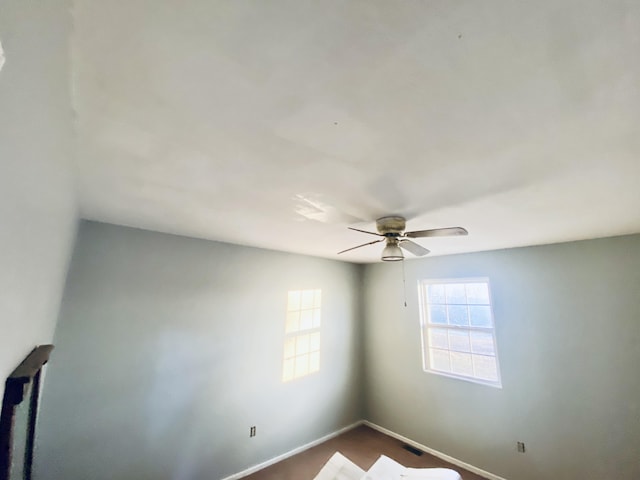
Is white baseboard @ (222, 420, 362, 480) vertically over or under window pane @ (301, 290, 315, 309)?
under

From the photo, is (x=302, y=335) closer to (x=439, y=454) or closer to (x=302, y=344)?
(x=302, y=344)

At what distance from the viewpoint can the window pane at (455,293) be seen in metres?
4.04

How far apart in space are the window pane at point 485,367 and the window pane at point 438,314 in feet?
2.05

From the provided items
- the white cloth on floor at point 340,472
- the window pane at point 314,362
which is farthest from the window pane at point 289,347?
the white cloth on floor at point 340,472

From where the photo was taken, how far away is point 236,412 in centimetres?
330

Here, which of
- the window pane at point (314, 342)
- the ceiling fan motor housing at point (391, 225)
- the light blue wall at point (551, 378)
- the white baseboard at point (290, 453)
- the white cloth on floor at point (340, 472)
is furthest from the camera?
the window pane at point (314, 342)

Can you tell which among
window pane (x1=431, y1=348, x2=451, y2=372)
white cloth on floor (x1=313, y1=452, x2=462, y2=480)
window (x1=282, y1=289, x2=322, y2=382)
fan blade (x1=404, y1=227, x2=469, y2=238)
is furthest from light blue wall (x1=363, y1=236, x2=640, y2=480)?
fan blade (x1=404, y1=227, x2=469, y2=238)

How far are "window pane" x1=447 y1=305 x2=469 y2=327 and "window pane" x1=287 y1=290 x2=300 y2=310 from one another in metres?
2.34

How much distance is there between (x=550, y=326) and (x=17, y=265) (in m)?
4.48

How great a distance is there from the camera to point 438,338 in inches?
165

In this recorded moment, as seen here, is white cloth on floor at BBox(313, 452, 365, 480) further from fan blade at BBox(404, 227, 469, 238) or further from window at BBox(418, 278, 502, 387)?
fan blade at BBox(404, 227, 469, 238)

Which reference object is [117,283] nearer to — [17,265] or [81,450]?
[81,450]

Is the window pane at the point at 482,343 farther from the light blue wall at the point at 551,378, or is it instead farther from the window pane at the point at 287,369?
the window pane at the point at 287,369

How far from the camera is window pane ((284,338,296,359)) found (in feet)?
12.9
